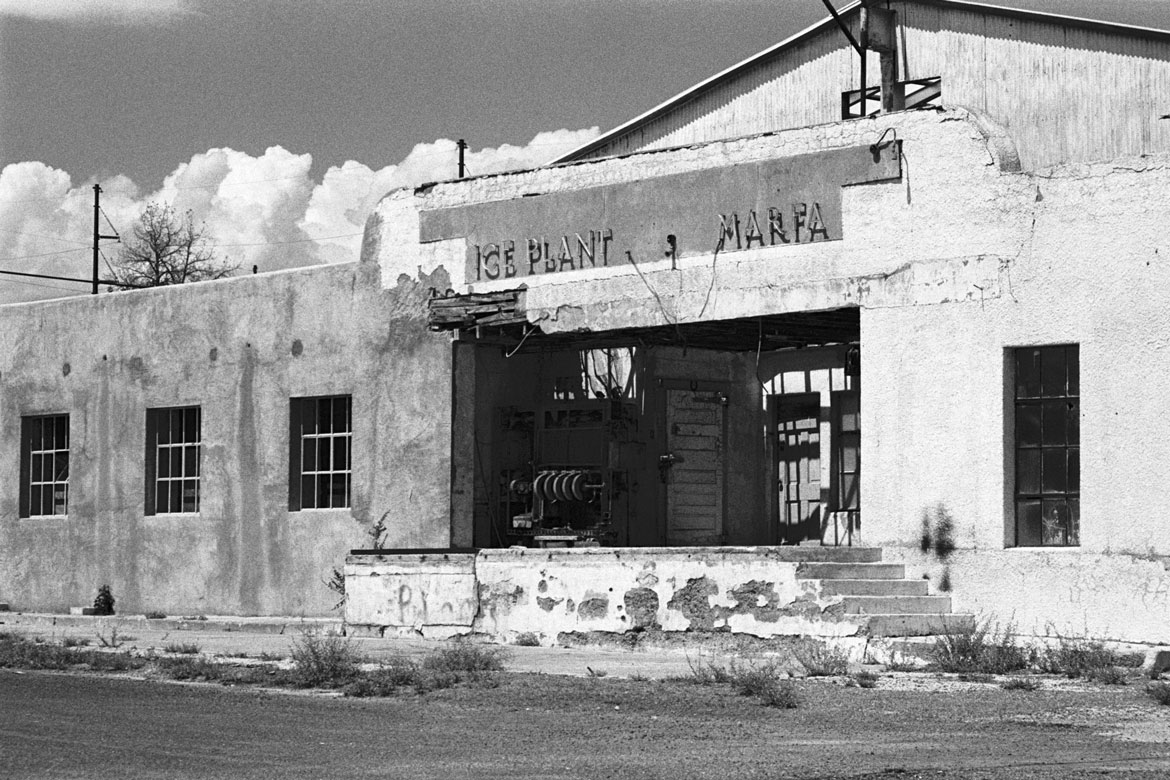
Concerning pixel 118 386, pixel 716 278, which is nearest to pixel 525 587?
pixel 716 278

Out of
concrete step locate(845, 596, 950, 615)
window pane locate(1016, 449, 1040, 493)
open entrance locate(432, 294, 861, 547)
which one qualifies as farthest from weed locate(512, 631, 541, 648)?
window pane locate(1016, 449, 1040, 493)

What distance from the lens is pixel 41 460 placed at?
2530cm

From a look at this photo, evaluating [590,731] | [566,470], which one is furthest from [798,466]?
[590,731]

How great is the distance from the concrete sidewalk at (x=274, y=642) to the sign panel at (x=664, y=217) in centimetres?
446

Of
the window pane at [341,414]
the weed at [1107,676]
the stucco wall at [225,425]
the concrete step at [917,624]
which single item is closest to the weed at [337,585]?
the stucco wall at [225,425]

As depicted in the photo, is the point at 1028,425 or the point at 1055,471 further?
the point at 1028,425

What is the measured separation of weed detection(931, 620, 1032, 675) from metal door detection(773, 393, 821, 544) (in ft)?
23.0

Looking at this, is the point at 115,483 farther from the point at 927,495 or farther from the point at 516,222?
the point at 927,495

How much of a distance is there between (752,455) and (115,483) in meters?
8.81

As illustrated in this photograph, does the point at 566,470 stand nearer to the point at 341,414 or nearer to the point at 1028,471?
the point at 341,414

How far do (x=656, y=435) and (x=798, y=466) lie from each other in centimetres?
194

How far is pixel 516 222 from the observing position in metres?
20.2

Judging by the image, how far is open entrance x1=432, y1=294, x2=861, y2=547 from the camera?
67.4 ft

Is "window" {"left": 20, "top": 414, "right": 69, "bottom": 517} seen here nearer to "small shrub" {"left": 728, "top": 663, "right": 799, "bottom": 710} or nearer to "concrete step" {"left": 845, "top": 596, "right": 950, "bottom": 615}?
"concrete step" {"left": 845, "top": 596, "right": 950, "bottom": 615}
